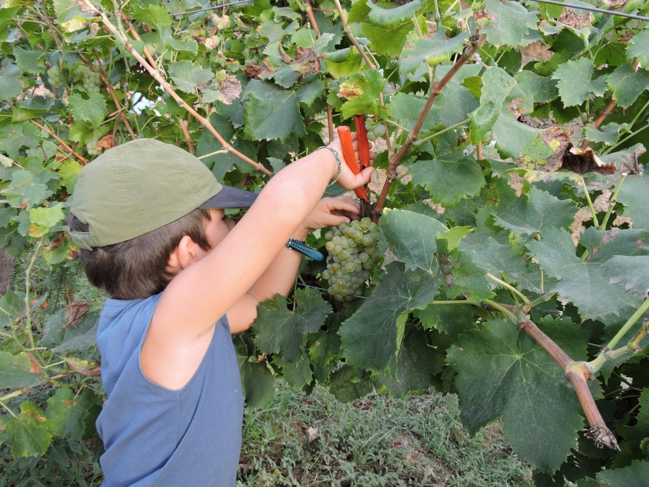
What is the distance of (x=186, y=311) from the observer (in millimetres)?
1030

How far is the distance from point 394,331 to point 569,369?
0.35 m

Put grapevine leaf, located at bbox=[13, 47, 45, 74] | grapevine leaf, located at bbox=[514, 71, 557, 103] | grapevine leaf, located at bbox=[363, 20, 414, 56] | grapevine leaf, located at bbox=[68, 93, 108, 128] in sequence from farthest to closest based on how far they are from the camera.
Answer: grapevine leaf, located at bbox=[13, 47, 45, 74], grapevine leaf, located at bbox=[68, 93, 108, 128], grapevine leaf, located at bbox=[514, 71, 557, 103], grapevine leaf, located at bbox=[363, 20, 414, 56]

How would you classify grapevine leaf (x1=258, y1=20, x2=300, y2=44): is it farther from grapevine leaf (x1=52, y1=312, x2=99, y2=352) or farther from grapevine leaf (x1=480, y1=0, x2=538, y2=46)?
grapevine leaf (x1=52, y1=312, x2=99, y2=352)

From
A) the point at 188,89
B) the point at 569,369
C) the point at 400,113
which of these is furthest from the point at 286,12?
the point at 569,369

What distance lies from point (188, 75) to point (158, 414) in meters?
1.03

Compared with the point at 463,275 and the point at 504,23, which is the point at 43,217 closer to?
the point at 463,275

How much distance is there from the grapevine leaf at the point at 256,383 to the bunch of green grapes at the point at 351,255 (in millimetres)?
492

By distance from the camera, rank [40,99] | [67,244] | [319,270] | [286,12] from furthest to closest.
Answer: [40,99], [67,244], [286,12], [319,270]

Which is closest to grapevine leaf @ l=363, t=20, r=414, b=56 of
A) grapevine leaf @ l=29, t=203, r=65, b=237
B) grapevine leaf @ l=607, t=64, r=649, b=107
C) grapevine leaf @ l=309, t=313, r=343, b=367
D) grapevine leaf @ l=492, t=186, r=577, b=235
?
grapevine leaf @ l=492, t=186, r=577, b=235

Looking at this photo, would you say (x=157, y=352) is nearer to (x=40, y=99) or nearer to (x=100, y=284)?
Result: (x=100, y=284)

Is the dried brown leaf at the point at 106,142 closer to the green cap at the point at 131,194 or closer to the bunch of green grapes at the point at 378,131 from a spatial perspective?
the green cap at the point at 131,194

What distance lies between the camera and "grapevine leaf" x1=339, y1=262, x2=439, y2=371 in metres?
0.98

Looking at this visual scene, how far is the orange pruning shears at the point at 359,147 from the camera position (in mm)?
1118

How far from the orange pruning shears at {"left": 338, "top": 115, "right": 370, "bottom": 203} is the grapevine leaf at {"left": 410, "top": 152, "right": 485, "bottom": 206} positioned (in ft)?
0.44
